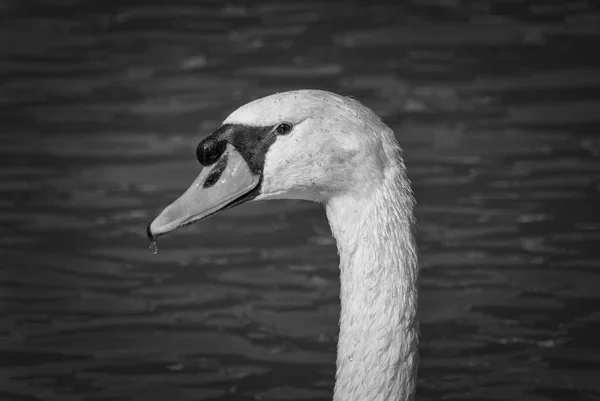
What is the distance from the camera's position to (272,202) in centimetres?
798

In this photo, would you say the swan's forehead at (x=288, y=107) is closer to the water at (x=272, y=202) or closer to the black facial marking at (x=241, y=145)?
the black facial marking at (x=241, y=145)

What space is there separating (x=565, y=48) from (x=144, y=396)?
5.42 m

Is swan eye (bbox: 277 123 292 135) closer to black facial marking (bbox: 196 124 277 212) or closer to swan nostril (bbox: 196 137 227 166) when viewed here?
black facial marking (bbox: 196 124 277 212)

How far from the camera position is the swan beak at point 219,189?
162 inches

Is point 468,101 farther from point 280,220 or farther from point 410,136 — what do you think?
point 280,220

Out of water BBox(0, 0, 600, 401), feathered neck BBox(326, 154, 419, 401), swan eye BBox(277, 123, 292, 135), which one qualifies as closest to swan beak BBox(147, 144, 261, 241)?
swan eye BBox(277, 123, 292, 135)

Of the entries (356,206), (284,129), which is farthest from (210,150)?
(356,206)

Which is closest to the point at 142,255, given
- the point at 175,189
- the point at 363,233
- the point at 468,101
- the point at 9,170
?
the point at 175,189

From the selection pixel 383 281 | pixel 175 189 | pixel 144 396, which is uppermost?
pixel 383 281

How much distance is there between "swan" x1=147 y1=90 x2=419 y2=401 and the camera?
392cm

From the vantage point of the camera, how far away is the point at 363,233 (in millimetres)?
3934

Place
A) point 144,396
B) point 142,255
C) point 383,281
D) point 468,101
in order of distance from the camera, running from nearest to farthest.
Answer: point 383,281 → point 144,396 → point 142,255 → point 468,101

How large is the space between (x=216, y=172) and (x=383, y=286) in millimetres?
755

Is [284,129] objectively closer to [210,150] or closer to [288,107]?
[288,107]
